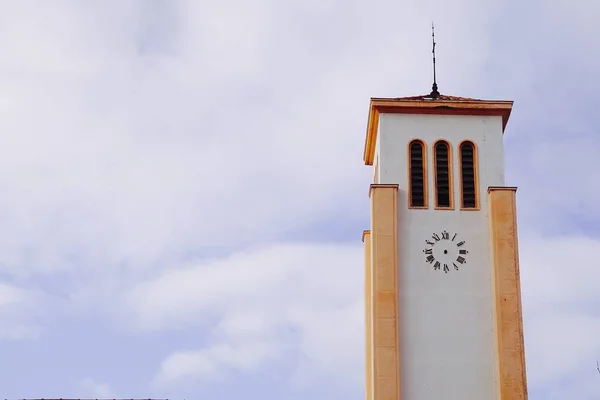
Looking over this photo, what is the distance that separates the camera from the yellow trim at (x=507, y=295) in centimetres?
2944

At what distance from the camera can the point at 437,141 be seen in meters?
32.6

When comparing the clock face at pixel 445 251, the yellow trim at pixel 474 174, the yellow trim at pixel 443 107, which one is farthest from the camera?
the yellow trim at pixel 443 107

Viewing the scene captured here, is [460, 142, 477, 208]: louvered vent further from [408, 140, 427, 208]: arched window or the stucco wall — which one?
[408, 140, 427, 208]: arched window

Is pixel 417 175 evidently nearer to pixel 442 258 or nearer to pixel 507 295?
pixel 442 258

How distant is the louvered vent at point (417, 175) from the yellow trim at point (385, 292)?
62 centimetres

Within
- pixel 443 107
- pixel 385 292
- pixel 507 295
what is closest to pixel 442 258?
pixel 385 292

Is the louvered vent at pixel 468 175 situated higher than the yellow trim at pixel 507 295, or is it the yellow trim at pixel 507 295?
the louvered vent at pixel 468 175

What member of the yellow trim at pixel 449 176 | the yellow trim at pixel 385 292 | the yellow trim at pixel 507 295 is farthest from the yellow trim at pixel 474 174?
the yellow trim at pixel 385 292

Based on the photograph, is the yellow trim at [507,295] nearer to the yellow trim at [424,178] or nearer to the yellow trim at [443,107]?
the yellow trim at [424,178]

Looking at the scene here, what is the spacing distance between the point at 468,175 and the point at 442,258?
2709 mm

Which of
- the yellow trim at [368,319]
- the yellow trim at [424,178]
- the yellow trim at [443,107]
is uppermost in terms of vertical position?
the yellow trim at [443,107]

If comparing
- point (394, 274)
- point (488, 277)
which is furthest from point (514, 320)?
point (394, 274)

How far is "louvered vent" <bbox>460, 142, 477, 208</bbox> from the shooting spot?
1256 inches

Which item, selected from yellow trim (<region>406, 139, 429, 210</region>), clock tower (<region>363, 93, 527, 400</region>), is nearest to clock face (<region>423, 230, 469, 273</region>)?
clock tower (<region>363, 93, 527, 400</region>)
